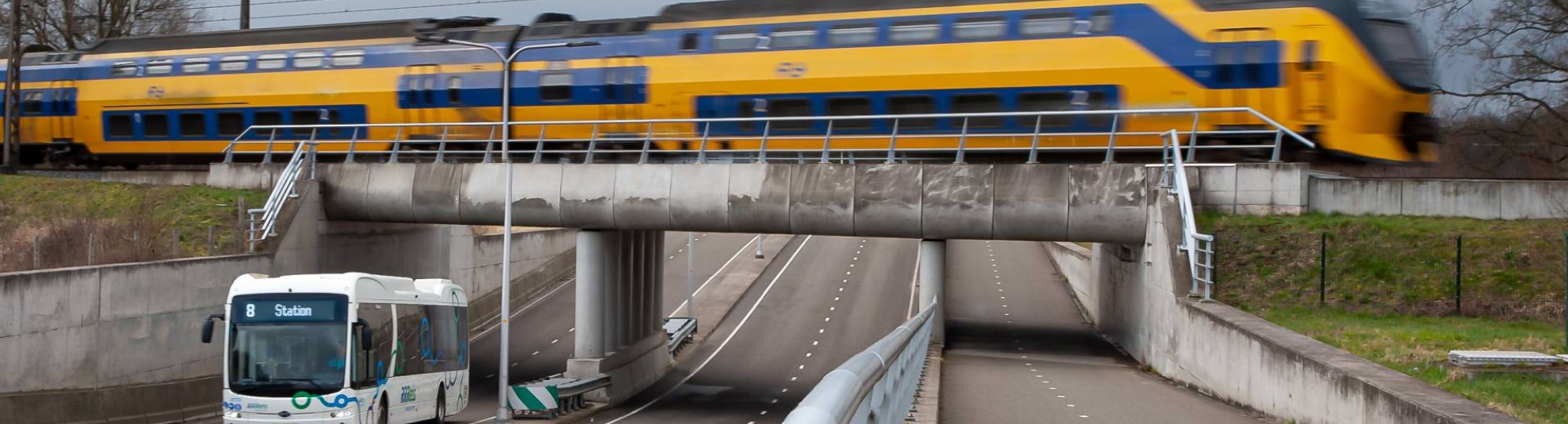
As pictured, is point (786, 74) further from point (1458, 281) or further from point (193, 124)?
point (193, 124)

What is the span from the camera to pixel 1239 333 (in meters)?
16.9

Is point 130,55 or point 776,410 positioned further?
point 130,55

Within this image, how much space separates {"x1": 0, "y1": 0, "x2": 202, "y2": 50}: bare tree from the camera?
52719mm

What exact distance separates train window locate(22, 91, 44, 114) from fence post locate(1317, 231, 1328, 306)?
109 feet

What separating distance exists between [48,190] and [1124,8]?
82.5 feet

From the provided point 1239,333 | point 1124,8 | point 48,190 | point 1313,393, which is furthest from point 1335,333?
point 48,190

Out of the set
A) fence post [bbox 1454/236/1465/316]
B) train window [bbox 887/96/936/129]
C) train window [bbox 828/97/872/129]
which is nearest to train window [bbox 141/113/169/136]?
train window [bbox 828/97/872/129]

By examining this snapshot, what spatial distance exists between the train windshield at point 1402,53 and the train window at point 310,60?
2422 cm

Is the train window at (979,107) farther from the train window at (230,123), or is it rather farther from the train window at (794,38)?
the train window at (230,123)

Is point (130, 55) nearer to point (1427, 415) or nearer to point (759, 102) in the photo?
point (759, 102)

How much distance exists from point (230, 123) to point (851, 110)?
16.9m

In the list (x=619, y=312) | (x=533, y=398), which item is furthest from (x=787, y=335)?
(x=533, y=398)

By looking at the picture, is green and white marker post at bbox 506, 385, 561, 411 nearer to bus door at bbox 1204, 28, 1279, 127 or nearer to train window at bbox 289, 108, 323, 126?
train window at bbox 289, 108, 323, 126

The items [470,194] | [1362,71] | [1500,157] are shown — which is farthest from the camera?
[1500,157]
